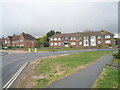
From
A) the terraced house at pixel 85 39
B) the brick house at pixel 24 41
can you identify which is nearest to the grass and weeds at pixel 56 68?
the terraced house at pixel 85 39

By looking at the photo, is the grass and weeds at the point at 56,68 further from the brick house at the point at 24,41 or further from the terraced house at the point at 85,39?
the brick house at the point at 24,41

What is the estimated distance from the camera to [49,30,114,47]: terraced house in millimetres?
61562

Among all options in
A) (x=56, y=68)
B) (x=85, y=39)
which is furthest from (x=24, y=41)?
(x=56, y=68)

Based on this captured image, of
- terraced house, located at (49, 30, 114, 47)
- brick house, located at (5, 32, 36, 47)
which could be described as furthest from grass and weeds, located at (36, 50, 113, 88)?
brick house, located at (5, 32, 36, 47)

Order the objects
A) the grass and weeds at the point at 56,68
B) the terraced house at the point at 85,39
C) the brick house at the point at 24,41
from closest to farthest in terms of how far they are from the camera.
→ the grass and weeds at the point at 56,68
the terraced house at the point at 85,39
the brick house at the point at 24,41

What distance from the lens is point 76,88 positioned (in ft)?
20.5

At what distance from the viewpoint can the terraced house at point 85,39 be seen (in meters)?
61.6

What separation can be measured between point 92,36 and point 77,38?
7799mm

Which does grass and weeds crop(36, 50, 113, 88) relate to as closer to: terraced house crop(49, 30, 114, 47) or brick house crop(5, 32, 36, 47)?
Result: terraced house crop(49, 30, 114, 47)

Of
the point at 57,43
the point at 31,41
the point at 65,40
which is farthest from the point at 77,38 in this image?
the point at 31,41

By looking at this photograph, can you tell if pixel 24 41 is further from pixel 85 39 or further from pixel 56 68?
pixel 56 68

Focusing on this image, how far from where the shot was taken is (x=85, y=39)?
216ft

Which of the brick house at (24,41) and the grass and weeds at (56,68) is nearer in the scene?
the grass and weeds at (56,68)

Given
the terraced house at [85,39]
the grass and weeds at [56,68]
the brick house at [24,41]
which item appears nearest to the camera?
the grass and weeds at [56,68]
